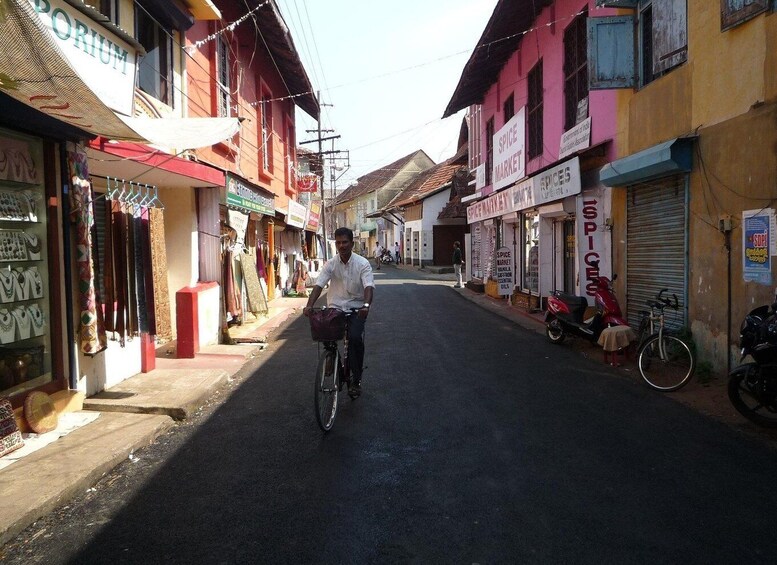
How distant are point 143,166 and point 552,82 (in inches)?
388

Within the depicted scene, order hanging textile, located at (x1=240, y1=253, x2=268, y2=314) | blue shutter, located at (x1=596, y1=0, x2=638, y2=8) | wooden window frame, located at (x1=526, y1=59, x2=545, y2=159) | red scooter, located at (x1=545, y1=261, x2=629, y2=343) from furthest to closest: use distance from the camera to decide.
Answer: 1. wooden window frame, located at (x1=526, y1=59, x2=545, y2=159)
2. hanging textile, located at (x1=240, y1=253, x2=268, y2=314)
3. blue shutter, located at (x1=596, y1=0, x2=638, y2=8)
4. red scooter, located at (x1=545, y1=261, x2=629, y2=343)

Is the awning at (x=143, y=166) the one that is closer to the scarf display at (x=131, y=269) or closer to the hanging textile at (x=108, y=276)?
the scarf display at (x=131, y=269)

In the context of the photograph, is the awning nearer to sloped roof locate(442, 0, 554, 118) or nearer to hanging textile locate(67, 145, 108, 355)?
hanging textile locate(67, 145, 108, 355)

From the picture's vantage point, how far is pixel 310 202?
22344 mm

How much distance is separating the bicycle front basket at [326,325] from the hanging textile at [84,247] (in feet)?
7.40

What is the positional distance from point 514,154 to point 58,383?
1312 centimetres

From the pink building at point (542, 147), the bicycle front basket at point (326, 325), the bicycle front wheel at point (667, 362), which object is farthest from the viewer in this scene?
the pink building at point (542, 147)

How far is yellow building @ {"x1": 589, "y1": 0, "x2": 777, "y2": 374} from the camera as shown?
20.9 ft

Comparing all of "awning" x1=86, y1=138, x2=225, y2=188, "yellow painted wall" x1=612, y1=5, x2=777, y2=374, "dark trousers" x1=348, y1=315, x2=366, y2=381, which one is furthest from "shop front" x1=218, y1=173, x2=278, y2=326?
"yellow painted wall" x1=612, y1=5, x2=777, y2=374

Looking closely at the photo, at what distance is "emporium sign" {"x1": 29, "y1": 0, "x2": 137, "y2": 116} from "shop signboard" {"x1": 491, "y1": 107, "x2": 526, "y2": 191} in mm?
11985

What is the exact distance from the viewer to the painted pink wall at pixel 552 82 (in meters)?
10.6

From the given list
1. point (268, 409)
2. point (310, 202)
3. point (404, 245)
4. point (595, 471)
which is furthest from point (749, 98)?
point (404, 245)

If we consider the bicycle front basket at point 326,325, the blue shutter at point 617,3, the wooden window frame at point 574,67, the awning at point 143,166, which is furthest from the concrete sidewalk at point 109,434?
the wooden window frame at point 574,67

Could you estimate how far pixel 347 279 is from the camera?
5.97 m
